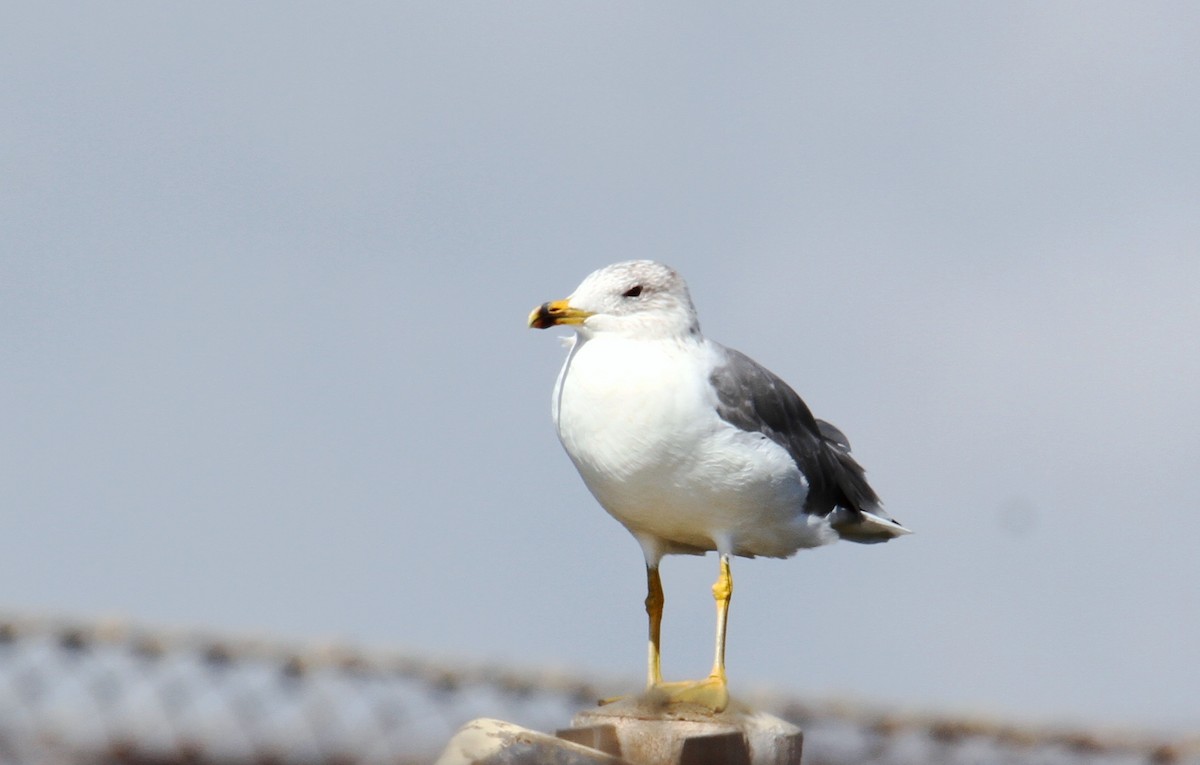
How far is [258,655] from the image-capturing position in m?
6.15

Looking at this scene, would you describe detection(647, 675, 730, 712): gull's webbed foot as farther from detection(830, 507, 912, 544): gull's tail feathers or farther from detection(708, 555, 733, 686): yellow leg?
detection(830, 507, 912, 544): gull's tail feathers

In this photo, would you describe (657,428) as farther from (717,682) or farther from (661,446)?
(717,682)

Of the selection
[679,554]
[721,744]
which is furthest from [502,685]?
[721,744]

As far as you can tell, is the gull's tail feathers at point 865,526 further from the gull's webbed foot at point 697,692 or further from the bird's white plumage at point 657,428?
the gull's webbed foot at point 697,692

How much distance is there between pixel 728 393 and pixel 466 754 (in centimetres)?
135

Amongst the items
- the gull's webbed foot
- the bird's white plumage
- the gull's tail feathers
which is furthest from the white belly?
the gull's tail feathers

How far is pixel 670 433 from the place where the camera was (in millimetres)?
3488

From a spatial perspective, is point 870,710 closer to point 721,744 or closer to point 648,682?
point 648,682

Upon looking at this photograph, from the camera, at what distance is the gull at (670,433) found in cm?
349

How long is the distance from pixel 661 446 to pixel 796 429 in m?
0.69

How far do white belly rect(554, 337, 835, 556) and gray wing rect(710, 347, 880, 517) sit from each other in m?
0.06

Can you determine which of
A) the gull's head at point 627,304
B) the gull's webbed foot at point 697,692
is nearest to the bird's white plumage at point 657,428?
the gull's head at point 627,304

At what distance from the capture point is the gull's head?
11.9ft

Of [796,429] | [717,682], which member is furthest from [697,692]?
[796,429]
